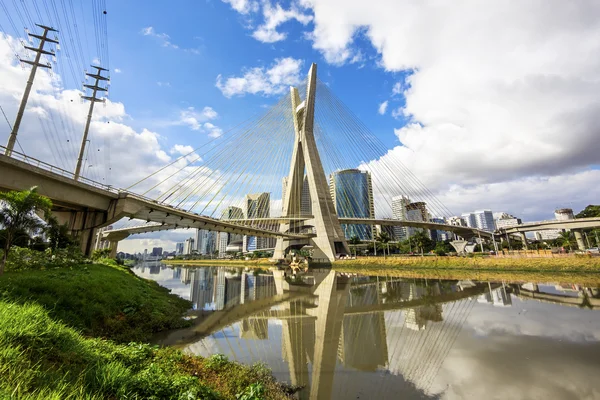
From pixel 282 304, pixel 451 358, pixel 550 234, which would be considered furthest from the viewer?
Answer: pixel 550 234

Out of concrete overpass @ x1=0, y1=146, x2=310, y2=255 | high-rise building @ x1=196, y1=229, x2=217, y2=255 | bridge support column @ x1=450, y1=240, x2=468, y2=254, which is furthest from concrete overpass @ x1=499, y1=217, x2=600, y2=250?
high-rise building @ x1=196, y1=229, x2=217, y2=255

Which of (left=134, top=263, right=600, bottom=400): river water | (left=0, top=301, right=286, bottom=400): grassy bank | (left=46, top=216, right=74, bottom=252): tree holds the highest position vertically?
(left=46, top=216, right=74, bottom=252): tree

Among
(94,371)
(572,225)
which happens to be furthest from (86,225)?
(572,225)

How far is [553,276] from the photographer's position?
23141mm

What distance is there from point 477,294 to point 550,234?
16825cm

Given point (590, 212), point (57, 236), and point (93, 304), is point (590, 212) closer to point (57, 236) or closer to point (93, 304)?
point (93, 304)

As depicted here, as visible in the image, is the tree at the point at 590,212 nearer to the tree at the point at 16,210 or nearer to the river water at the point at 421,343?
the river water at the point at 421,343

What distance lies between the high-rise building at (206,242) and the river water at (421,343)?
482ft

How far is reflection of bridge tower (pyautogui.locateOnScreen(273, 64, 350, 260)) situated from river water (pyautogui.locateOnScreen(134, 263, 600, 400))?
29251 millimetres

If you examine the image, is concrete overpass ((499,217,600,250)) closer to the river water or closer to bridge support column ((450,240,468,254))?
bridge support column ((450,240,468,254))

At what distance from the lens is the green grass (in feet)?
25.5

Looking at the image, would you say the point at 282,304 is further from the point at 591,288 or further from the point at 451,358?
the point at 591,288

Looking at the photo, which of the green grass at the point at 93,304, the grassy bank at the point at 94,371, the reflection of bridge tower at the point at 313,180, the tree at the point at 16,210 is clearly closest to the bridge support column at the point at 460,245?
the reflection of bridge tower at the point at 313,180

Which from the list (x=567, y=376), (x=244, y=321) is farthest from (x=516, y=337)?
(x=244, y=321)
